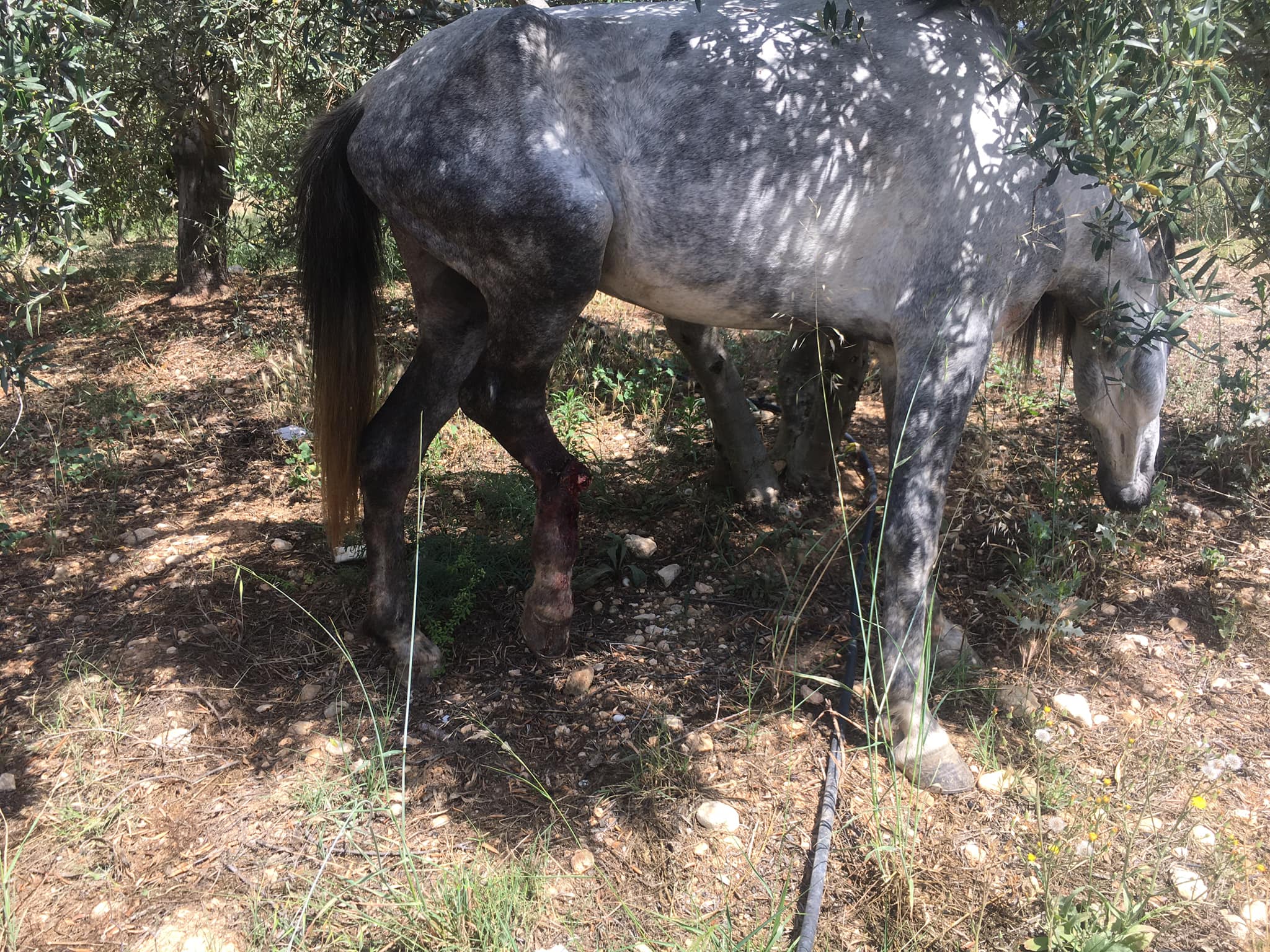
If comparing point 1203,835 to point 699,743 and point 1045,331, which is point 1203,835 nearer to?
point 699,743

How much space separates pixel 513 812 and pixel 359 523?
161 centimetres

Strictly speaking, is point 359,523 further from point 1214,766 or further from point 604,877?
point 1214,766

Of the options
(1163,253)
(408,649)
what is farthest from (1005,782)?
(408,649)

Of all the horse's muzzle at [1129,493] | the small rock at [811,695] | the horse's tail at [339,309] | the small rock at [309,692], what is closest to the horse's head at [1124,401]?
the horse's muzzle at [1129,493]

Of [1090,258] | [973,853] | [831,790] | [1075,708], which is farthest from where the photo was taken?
[1075,708]

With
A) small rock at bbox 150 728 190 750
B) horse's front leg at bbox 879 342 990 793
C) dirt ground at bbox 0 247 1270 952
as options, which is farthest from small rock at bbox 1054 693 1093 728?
small rock at bbox 150 728 190 750

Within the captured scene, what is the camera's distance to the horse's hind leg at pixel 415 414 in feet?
9.55

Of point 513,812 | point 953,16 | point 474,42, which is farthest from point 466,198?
point 513,812

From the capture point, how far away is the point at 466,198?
252cm

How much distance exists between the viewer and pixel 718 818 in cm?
244

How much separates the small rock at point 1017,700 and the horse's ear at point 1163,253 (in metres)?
1.28

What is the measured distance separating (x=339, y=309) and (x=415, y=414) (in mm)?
435

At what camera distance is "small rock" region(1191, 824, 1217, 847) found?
7.63 ft

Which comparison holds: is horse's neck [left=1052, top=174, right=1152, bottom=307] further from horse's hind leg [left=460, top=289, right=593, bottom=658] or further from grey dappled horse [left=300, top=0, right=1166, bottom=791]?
horse's hind leg [left=460, top=289, right=593, bottom=658]
